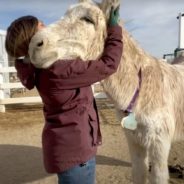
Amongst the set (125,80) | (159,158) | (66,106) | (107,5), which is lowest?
(159,158)

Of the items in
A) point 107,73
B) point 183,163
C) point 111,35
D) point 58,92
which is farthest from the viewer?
point 183,163

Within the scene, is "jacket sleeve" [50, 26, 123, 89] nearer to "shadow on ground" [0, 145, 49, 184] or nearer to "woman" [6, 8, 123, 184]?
"woman" [6, 8, 123, 184]

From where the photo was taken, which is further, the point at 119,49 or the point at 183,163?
the point at 183,163

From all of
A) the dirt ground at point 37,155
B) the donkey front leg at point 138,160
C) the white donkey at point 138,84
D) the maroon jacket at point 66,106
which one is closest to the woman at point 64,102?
the maroon jacket at point 66,106

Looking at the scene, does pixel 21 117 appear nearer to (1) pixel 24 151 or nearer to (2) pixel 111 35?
(1) pixel 24 151

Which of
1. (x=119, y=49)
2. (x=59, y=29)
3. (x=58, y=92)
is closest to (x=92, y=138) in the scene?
(x=58, y=92)

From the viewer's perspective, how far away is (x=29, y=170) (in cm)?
432

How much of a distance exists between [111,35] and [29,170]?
2.78 metres

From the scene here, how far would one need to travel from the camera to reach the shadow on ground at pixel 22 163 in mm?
4090

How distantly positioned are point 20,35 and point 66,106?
487mm

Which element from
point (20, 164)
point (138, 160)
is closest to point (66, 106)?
point (138, 160)

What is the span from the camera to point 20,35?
1.82m

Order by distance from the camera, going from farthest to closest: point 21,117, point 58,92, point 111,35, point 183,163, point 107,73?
point 21,117 < point 183,163 < point 111,35 < point 107,73 < point 58,92

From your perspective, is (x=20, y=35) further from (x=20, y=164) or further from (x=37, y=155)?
(x=37, y=155)
